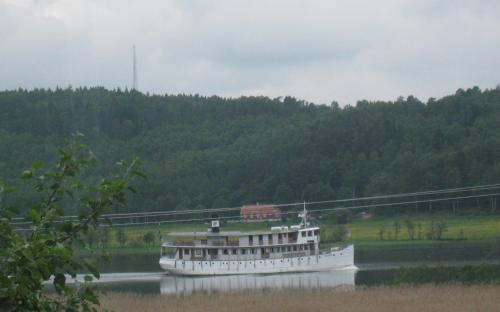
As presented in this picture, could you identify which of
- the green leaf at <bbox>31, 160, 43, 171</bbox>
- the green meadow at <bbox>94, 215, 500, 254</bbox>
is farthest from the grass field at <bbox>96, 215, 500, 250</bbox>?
the green leaf at <bbox>31, 160, 43, 171</bbox>

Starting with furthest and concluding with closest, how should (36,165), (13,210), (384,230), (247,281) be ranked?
1. (384,230)
2. (247,281)
3. (13,210)
4. (36,165)

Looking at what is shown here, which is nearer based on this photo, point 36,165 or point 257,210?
point 36,165

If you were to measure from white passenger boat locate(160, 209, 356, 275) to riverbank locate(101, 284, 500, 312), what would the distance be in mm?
27274

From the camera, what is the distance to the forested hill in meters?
116

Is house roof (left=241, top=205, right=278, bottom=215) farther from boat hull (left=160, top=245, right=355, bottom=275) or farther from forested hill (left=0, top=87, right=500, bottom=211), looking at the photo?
boat hull (left=160, top=245, right=355, bottom=275)

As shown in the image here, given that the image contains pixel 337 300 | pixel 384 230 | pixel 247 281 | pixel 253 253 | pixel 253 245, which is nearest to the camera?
pixel 337 300

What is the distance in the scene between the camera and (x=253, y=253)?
2803 inches

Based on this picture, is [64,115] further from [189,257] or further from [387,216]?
[189,257]

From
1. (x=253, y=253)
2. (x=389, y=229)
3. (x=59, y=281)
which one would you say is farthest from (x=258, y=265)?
(x=59, y=281)

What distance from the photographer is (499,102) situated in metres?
141

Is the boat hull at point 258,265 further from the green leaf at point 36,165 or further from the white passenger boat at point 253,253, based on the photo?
the green leaf at point 36,165

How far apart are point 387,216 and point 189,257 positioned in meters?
34.5

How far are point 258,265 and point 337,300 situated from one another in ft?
111

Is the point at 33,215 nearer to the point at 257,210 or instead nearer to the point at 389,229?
the point at 257,210
